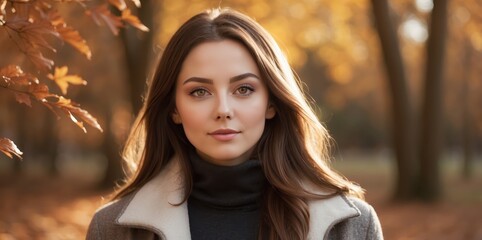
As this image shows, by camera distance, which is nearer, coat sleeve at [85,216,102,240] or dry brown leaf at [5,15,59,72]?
dry brown leaf at [5,15,59,72]

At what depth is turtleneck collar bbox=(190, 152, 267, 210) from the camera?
3012 millimetres

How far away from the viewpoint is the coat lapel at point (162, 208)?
297 centimetres

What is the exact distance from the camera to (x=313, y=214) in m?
2.94

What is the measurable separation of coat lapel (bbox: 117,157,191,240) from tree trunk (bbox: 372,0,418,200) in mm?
10543

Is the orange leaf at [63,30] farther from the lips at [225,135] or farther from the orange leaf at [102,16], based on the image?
the lips at [225,135]

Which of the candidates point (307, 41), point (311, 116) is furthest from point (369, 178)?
point (311, 116)

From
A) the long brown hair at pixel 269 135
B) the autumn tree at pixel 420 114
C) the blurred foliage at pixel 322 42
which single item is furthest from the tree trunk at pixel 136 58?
the long brown hair at pixel 269 135

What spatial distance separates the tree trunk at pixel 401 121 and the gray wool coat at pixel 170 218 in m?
10.6

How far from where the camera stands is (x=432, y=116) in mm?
13391

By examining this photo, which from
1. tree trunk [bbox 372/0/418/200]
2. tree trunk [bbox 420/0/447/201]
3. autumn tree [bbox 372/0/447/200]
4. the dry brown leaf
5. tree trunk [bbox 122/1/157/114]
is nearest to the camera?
the dry brown leaf

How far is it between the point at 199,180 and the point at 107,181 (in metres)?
16.6

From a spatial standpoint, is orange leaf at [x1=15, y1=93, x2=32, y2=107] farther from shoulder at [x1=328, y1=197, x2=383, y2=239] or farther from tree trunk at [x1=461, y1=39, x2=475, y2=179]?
tree trunk at [x1=461, y1=39, x2=475, y2=179]

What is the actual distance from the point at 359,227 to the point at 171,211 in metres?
0.78

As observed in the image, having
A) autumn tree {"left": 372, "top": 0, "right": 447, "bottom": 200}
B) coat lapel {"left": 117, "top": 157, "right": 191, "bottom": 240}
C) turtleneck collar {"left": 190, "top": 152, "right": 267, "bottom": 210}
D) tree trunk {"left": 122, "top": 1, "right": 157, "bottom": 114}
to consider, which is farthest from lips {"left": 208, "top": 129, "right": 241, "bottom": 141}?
tree trunk {"left": 122, "top": 1, "right": 157, "bottom": 114}
